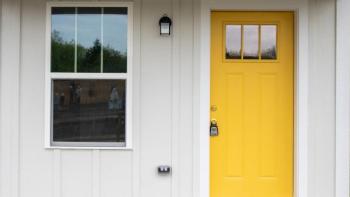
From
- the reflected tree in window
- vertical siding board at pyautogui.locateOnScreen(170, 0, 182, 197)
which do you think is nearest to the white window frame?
the reflected tree in window

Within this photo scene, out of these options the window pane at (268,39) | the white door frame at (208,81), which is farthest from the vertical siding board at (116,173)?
the window pane at (268,39)

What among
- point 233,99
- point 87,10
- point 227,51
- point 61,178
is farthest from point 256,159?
point 87,10

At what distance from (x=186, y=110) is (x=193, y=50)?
63 centimetres

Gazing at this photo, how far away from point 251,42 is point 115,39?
1.44 metres

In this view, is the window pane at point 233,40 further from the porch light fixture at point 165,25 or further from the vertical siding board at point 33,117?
the vertical siding board at point 33,117

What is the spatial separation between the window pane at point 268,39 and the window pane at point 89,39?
5.69ft

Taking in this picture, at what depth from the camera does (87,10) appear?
408cm

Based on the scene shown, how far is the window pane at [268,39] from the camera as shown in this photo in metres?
4.16

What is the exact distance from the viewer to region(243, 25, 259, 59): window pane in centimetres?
415

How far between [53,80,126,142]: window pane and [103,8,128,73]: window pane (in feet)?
0.55

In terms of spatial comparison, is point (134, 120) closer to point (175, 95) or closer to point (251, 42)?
point (175, 95)

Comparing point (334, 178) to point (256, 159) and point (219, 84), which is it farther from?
point (219, 84)

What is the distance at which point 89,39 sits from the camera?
4.07 m

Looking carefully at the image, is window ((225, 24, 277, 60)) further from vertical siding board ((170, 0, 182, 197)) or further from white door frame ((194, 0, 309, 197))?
vertical siding board ((170, 0, 182, 197))
